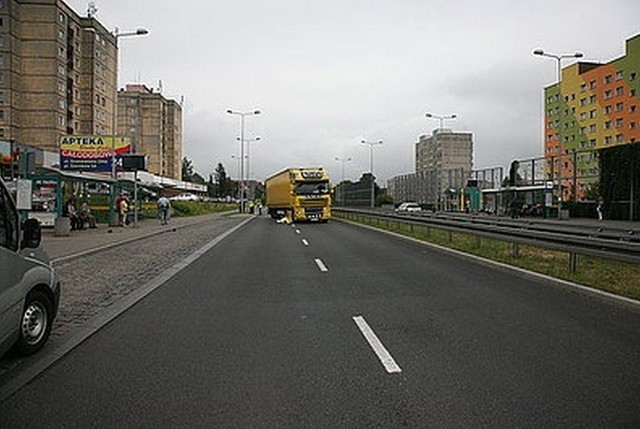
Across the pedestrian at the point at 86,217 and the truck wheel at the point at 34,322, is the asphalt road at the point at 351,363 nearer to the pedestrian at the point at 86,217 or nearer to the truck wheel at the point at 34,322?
the truck wheel at the point at 34,322

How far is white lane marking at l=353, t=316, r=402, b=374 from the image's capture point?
563cm

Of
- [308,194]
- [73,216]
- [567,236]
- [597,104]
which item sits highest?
[597,104]

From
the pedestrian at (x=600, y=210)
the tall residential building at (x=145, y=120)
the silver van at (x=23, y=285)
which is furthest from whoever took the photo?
the tall residential building at (x=145, y=120)

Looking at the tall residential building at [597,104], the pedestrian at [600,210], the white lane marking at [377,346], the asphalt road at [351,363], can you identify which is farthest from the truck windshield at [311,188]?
the tall residential building at [597,104]

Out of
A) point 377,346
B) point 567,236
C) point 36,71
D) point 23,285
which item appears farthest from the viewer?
point 36,71

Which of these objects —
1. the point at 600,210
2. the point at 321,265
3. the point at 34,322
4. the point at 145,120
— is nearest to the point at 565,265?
the point at 321,265

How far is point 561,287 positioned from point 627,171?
31.3 metres

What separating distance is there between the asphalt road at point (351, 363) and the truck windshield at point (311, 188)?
2778 cm

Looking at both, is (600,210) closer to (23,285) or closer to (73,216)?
(73,216)

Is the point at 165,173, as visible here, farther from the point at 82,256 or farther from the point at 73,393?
the point at 73,393

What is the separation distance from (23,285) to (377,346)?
141 inches

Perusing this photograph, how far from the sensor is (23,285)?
555 centimetres

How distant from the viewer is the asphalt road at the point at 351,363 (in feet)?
14.4

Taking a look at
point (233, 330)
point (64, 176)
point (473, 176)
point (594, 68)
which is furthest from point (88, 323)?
point (594, 68)
